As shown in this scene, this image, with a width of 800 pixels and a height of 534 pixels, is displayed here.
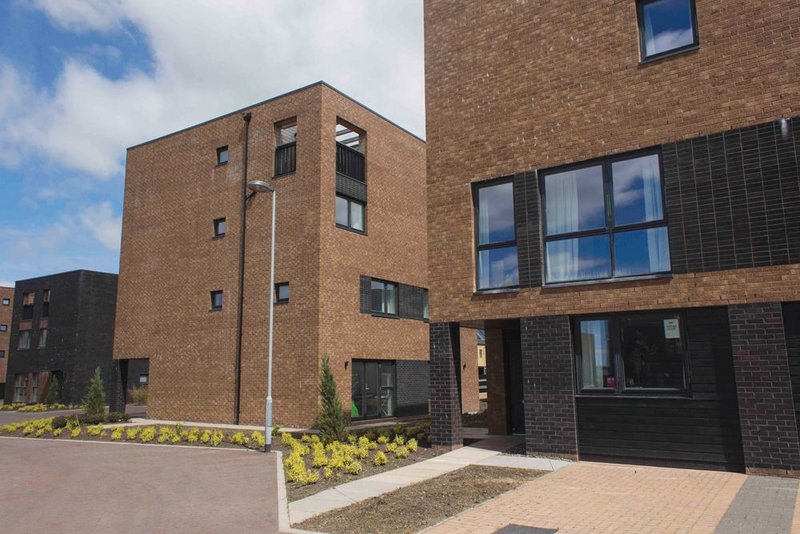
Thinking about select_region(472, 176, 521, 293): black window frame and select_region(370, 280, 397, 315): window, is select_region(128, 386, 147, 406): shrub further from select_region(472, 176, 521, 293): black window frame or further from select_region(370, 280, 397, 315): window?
select_region(472, 176, 521, 293): black window frame

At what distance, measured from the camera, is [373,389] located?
2184cm

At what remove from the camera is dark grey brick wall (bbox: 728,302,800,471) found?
29.8 ft

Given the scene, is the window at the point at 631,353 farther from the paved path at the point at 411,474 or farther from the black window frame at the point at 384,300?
the black window frame at the point at 384,300

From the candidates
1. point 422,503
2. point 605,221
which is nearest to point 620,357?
point 605,221

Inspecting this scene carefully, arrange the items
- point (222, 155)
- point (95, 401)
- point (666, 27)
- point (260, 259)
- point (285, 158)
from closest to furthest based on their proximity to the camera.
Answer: point (666, 27), point (260, 259), point (285, 158), point (95, 401), point (222, 155)

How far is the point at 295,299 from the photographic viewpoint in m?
20.1

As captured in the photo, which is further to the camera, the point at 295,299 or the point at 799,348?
the point at 295,299

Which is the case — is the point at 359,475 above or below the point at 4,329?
below

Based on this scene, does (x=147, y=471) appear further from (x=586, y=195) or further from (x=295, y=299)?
(x=586, y=195)

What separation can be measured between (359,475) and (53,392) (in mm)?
34319

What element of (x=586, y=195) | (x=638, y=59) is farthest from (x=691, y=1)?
(x=586, y=195)

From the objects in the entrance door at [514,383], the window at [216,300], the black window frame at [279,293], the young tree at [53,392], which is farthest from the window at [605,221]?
the young tree at [53,392]

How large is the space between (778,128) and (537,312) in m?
5.02

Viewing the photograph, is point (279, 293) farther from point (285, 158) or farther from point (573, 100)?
point (573, 100)
